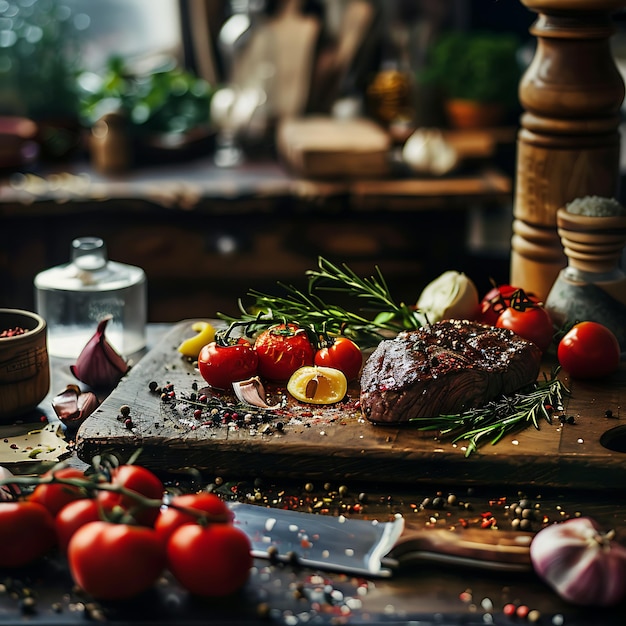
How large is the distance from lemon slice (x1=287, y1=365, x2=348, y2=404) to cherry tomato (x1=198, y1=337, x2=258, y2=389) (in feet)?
0.27

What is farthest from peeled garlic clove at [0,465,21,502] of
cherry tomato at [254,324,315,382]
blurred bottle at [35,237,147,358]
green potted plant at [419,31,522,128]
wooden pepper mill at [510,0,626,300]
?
green potted plant at [419,31,522,128]

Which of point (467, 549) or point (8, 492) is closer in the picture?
point (467, 549)

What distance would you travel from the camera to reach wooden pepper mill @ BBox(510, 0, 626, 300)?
1652 mm

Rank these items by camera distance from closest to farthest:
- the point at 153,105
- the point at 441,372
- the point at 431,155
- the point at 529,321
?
the point at 441,372
the point at 529,321
the point at 431,155
the point at 153,105

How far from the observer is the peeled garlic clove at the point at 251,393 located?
142 centimetres

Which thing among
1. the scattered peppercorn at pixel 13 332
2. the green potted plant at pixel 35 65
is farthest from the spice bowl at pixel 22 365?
the green potted plant at pixel 35 65

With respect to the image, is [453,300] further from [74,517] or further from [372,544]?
[74,517]

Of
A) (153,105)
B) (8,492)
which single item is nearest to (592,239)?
(8,492)

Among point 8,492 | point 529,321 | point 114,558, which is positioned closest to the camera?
point 114,558

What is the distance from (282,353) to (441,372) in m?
0.27

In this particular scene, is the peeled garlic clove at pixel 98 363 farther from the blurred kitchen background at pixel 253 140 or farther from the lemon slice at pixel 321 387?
the blurred kitchen background at pixel 253 140

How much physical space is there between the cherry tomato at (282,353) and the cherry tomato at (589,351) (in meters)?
0.38

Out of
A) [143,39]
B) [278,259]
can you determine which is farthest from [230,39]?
[278,259]

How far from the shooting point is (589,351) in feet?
4.84
